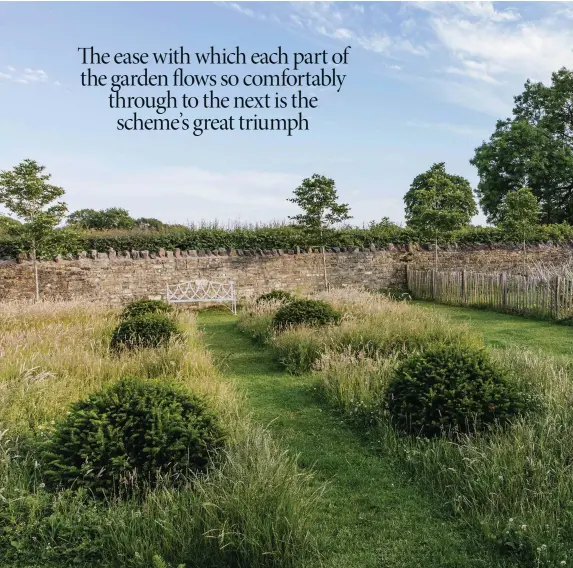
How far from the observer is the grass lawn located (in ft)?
26.7

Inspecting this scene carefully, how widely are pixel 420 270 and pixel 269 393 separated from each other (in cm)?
1331

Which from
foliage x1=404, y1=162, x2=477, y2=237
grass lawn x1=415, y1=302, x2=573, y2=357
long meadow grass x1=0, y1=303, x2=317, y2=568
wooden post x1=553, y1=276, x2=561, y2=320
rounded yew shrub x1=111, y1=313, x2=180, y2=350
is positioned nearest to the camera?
long meadow grass x1=0, y1=303, x2=317, y2=568

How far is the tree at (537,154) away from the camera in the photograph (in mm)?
27938

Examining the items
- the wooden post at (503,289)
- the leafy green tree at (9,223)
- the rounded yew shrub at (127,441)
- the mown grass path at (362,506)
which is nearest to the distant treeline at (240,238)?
the leafy green tree at (9,223)

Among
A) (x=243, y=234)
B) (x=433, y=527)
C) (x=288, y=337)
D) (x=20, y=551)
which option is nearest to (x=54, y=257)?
(x=243, y=234)

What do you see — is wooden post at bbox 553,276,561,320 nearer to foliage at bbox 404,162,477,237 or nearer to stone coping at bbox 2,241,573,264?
foliage at bbox 404,162,477,237

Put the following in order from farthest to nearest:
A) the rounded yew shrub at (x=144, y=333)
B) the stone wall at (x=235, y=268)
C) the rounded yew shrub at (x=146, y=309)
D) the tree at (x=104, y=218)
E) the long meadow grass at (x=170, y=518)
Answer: the tree at (x=104, y=218)
the stone wall at (x=235, y=268)
the rounded yew shrub at (x=146, y=309)
the rounded yew shrub at (x=144, y=333)
the long meadow grass at (x=170, y=518)

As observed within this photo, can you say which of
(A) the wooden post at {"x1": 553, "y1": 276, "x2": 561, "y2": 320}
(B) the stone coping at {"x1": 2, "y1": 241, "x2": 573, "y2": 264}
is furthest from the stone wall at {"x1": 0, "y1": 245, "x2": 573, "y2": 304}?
(A) the wooden post at {"x1": 553, "y1": 276, "x2": 561, "y2": 320}

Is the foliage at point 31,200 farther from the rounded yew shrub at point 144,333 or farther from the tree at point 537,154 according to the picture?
the tree at point 537,154

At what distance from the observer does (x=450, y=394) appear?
13.5ft

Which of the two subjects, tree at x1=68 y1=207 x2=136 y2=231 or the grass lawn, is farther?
tree at x1=68 y1=207 x2=136 y2=231

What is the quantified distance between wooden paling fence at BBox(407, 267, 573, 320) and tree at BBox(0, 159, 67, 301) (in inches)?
454

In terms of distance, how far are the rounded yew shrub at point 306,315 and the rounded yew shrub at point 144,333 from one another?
6.53 ft

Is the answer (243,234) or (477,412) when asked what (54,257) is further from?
Result: (477,412)
